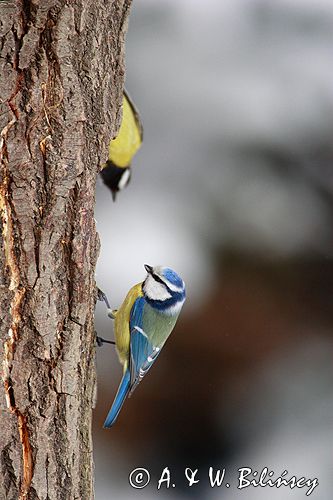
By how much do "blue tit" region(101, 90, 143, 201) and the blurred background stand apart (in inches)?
8.7

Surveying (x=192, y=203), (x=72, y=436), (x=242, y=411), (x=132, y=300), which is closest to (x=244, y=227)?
(x=192, y=203)

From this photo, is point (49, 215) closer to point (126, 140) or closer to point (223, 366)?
point (126, 140)

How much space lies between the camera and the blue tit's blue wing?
1.08 m

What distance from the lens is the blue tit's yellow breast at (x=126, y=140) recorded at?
4.59 ft

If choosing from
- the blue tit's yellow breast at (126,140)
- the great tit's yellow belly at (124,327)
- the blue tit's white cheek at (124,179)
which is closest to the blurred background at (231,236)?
the blue tit's white cheek at (124,179)

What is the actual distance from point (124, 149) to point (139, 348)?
0.59 meters

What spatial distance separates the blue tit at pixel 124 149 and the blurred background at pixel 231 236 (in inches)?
8.7

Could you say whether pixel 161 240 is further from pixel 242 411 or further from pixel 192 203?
pixel 242 411

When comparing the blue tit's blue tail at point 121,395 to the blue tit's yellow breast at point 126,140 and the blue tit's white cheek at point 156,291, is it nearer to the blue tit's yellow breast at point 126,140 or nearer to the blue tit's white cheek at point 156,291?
the blue tit's white cheek at point 156,291

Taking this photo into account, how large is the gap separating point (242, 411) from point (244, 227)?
54cm

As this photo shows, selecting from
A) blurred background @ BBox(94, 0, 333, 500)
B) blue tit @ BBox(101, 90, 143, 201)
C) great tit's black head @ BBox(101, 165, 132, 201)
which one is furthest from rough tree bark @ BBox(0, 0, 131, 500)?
blurred background @ BBox(94, 0, 333, 500)

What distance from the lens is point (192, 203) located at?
2.06 metres

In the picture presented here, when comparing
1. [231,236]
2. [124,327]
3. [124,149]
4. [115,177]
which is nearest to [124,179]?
[115,177]

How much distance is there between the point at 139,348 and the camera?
1.08 meters
